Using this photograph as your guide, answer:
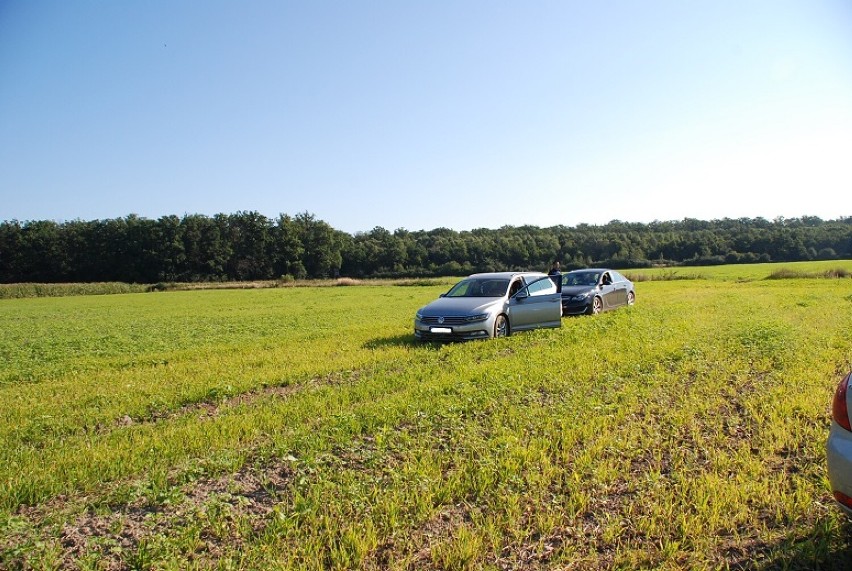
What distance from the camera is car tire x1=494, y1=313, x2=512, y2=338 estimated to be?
464 inches

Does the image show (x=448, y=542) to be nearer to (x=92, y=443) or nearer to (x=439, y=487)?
(x=439, y=487)

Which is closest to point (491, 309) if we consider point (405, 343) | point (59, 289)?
point (405, 343)

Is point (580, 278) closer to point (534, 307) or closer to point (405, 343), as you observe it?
point (534, 307)

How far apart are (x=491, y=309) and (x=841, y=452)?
879 centimetres

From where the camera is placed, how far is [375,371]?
8.95m

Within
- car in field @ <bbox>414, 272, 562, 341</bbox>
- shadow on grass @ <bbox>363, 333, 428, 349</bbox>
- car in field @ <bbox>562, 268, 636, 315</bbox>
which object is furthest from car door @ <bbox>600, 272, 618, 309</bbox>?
shadow on grass @ <bbox>363, 333, 428, 349</bbox>

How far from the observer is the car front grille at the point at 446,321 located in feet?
37.4

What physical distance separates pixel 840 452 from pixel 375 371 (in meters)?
6.91

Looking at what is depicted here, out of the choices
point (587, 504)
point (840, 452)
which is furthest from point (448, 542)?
point (840, 452)

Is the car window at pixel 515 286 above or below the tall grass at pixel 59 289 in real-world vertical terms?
below

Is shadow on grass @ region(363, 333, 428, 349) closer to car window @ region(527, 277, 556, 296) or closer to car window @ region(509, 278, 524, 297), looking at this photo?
car window @ region(509, 278, 524, 297)

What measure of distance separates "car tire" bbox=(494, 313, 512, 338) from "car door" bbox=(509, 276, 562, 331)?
0.49 ft

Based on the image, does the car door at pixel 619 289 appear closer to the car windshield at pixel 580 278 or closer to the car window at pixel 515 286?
the car windshield at pixel 580 278

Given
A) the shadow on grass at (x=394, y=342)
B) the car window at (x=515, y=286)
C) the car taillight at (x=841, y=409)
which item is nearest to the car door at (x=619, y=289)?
the car window at (x=515, y=286)
